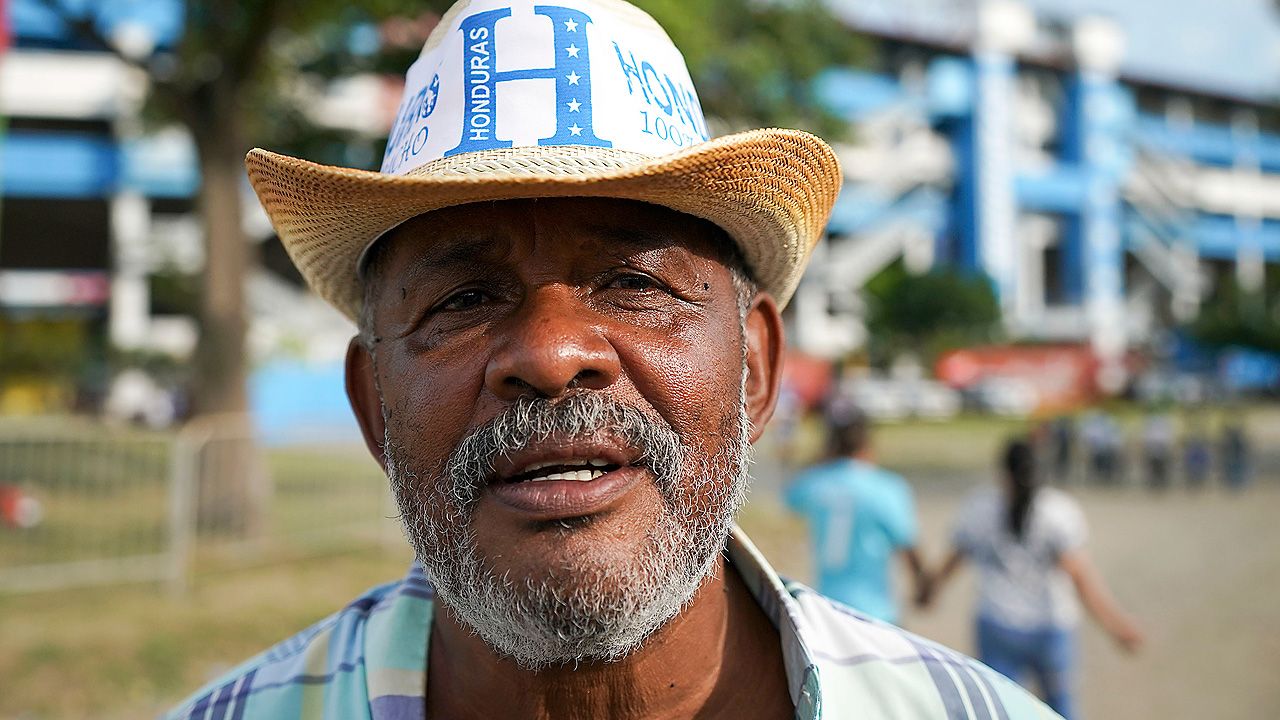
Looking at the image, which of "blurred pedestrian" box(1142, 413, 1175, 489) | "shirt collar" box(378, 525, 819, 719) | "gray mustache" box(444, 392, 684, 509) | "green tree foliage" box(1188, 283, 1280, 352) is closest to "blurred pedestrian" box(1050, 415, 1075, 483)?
"blurred pedestrian" box(1142, 413, 1175, 489)

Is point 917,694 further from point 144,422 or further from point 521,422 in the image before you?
point 144,422

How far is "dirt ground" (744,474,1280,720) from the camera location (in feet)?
18.3

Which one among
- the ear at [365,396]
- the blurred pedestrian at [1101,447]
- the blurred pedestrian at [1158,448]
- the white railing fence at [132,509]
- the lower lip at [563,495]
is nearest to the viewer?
the lower lip at [563,495]

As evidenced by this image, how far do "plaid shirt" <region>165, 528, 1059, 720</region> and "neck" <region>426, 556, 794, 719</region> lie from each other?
59 mm

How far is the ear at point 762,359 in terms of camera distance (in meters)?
1.83

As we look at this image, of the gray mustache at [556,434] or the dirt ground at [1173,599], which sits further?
the dirt ground at [1173,599]

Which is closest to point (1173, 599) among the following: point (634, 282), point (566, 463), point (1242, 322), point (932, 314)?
point (634, 282)

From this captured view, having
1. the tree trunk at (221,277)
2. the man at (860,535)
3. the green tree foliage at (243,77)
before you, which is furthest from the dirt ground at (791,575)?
the green tree foliage at (243,77)

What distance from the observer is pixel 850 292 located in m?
42.2

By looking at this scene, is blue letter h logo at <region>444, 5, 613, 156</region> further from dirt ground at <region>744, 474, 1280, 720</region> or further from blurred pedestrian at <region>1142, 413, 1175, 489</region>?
blurred pedestrian at <region>1142, 413, 1175, 489</region>

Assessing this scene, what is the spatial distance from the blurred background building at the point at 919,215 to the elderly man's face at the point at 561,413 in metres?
22.5

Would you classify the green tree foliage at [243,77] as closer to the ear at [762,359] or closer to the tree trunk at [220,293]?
the tree trunk at [220,293]

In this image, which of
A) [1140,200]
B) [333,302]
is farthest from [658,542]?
[1140,200]

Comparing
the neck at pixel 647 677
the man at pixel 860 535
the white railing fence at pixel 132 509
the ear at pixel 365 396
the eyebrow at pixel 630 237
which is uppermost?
the eyebrow at pixel 630 237
